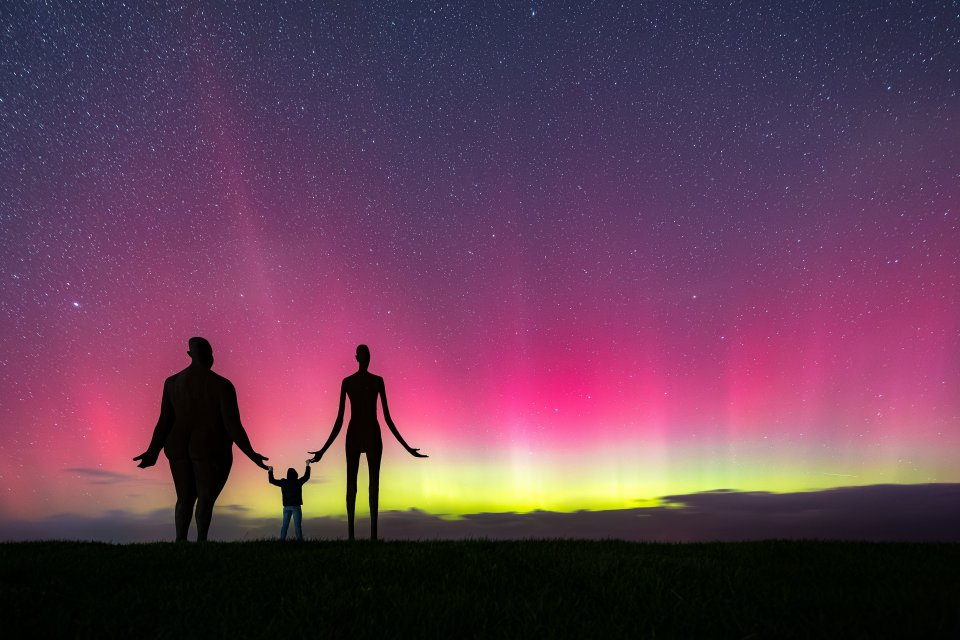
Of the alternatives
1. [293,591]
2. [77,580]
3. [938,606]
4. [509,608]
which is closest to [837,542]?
[938,606]

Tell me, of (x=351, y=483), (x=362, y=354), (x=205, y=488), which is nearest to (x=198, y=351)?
(x=205, y=488)

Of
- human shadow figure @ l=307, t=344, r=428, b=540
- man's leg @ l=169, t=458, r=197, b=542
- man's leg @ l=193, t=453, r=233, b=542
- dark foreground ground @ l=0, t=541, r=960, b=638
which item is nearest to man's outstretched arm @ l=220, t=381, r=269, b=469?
man's leg @ l=193, t=453, r=233, b=542

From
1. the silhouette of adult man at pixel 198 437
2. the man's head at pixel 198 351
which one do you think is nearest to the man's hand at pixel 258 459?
the silhouette of adult man at pixel 198 437

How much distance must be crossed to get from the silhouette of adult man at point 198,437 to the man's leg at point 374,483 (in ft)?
7.49

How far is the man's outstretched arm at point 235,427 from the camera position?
1019cm

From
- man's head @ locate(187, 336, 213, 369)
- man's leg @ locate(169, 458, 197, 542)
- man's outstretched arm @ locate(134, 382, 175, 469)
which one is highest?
man's head @ locate(187, 336, 213, 369)

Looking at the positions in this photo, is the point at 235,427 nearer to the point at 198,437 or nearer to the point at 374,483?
the point at 198,437

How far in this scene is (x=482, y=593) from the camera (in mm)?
5797

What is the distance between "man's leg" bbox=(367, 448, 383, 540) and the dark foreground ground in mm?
3517

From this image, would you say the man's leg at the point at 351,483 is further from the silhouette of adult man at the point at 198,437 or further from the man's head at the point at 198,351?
the man's head at the point at 198,351

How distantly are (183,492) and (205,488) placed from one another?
1.09 ft

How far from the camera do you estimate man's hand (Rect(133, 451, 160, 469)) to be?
33.0ft

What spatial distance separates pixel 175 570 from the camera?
7.07 meters

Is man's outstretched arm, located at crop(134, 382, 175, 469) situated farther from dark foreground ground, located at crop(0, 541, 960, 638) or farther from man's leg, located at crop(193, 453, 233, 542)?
dark foreground ground, located at crop(0, 541, 960, 638)
